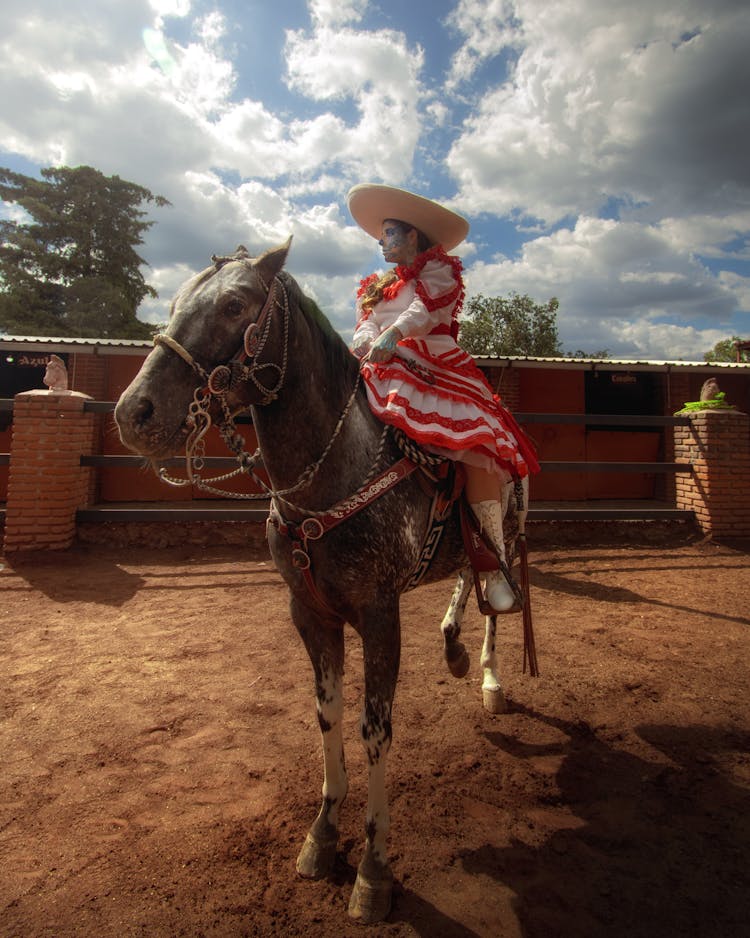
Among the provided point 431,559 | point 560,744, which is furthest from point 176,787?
point 560,744

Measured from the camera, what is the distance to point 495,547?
96.9 inches

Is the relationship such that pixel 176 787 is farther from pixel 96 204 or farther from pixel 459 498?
pixel 96 204

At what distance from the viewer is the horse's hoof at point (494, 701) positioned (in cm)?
324

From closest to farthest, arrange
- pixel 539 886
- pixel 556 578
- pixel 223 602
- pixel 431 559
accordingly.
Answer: pixel 539 886 < pixel 431 559 < pixel 223 602 < pixel 556 578

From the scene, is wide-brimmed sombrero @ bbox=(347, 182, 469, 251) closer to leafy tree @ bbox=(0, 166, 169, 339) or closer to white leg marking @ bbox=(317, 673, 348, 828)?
white leg marking @ bbox=(317, 673, 348, 828)

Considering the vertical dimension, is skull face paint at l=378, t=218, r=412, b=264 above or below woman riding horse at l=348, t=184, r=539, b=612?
above

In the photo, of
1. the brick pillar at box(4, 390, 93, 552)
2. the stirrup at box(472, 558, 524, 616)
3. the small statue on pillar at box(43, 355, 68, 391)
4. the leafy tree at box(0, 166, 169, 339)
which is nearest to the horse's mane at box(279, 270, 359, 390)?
the stirrup at box(472, 558, 524, 616)

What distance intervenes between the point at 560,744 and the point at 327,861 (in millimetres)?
1509

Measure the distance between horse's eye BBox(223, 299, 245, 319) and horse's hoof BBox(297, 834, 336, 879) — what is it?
208 cm

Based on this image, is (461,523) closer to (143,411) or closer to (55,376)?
(143,411)

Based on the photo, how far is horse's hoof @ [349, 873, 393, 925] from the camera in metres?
1.83

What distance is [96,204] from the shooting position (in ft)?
84.6

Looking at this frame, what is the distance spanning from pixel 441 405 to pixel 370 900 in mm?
1921

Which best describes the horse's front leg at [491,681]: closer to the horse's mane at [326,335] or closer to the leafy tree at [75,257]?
the horse's mane at [326,335]
